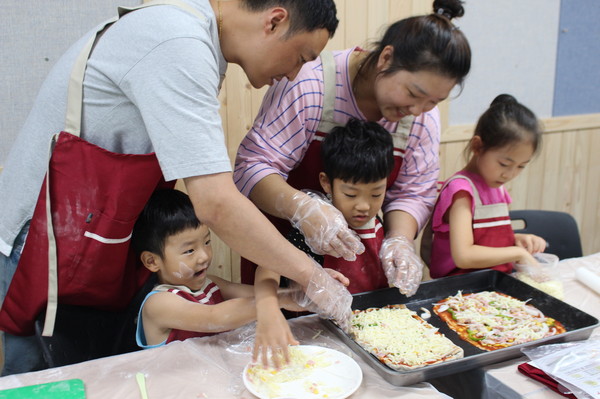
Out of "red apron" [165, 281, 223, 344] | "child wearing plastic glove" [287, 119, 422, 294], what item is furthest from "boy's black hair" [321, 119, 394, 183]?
"red apron" [165, 281, 223, 344]

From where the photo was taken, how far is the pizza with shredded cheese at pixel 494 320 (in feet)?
4.19

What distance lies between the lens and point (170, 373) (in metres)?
1.07

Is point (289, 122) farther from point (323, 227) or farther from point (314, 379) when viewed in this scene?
point (314, 379)

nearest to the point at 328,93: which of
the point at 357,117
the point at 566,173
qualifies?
the point at 357,117

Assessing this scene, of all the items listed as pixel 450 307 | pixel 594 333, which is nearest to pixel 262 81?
pixel 450 307

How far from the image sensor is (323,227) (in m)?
1.36

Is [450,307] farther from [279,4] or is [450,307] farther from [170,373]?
[279,4]

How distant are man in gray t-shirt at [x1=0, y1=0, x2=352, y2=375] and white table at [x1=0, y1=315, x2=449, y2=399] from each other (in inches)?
8.7

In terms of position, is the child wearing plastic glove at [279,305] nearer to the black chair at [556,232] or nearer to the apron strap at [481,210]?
the apron strap at [481,210]

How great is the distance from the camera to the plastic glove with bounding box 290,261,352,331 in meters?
1.19

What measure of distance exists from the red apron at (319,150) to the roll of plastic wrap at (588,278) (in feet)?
2.18

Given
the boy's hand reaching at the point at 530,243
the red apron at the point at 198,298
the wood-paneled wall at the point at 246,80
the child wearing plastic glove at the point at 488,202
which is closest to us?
the red apron at the point at 198,298

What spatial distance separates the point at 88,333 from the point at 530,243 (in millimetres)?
1442

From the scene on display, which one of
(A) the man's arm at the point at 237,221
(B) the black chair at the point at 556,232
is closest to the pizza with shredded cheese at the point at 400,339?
(A) the man's arm at the point at 237,221
